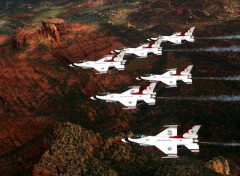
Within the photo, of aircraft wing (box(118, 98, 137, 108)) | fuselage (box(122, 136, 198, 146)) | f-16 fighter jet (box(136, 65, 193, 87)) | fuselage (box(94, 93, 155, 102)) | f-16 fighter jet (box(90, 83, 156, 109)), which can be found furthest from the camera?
f-16 fighter jet (box(136, 65, 193, 87))

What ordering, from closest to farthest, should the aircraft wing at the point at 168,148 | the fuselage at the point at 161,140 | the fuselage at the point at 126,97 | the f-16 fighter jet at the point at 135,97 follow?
the aircraft wing at the point at 168,148 → the fuselage at the point at 161,140 → the f-16 fighter jet at the point at 135,97 → the fuselage at the point at 126,97

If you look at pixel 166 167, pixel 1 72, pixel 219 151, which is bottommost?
pixel 219 151

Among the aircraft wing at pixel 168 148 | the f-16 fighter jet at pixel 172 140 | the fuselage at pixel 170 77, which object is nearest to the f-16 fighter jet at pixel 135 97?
the fuselage at pixel 170 77

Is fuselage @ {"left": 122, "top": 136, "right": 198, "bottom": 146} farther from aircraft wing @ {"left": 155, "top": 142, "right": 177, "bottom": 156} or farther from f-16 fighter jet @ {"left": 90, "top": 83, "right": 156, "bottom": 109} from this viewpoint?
f-16 fighter jet @ {"left": 90, "top": 83, "right": 156, "bottom": 109}

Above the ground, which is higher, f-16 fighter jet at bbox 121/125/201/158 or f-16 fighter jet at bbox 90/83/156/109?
f-16 fighter jet at bbox 90/83/156/109

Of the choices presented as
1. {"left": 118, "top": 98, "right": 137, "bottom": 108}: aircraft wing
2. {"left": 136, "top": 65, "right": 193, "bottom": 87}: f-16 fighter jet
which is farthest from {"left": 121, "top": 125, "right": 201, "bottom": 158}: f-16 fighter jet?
{"left": 136, "top": 65, "right": 193, "bottom": 87}: f-16 fighter jet

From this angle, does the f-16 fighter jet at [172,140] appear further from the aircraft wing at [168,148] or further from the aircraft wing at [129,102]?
the aircraft wing at [129,102]

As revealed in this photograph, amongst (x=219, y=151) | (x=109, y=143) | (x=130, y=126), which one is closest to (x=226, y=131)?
(x=219, y=151)

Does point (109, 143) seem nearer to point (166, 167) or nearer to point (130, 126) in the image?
point (166, 167)

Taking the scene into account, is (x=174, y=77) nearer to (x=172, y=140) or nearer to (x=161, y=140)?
(x=161, y=140)
